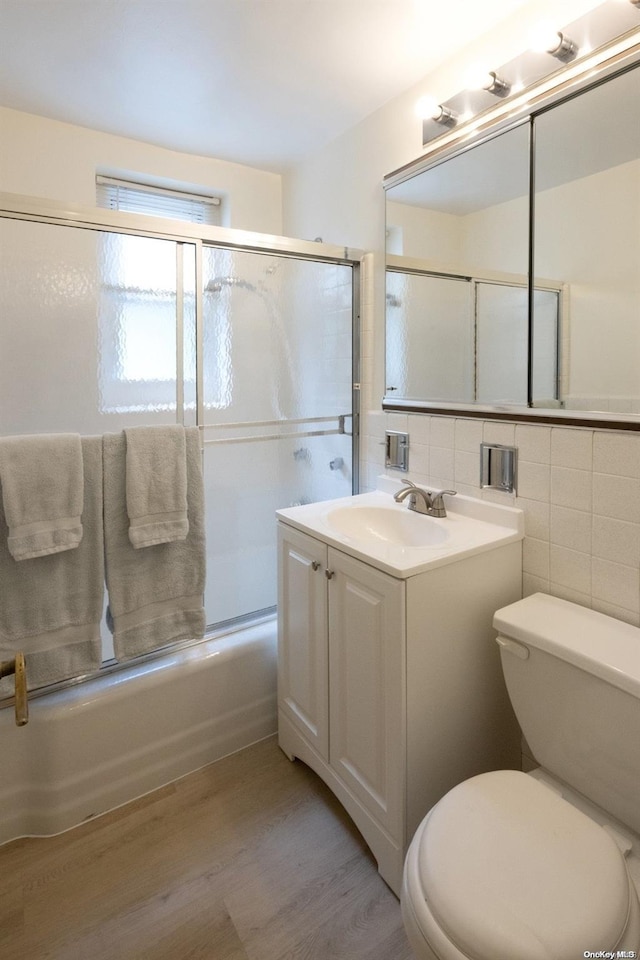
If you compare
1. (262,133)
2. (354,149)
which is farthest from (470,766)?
(262,133)

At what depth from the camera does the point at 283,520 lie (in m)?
1.70

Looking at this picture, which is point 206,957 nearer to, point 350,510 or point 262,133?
point 350,510

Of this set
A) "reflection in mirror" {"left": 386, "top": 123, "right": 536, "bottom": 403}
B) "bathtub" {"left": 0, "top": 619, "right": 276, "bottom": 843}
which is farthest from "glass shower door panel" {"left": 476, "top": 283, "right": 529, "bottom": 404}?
"bathtub" {"left": 0, "top": 619, "right": 276, "bottom": 843}

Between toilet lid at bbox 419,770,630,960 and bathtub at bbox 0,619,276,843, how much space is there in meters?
0.96

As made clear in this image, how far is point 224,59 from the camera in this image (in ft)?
5.68

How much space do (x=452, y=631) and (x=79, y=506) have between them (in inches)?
41.6

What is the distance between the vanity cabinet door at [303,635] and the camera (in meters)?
1.56

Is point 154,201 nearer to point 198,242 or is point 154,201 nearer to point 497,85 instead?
point 198,242

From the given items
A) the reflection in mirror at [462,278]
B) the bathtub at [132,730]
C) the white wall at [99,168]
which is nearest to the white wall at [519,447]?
the reflection in mirror at [462,278]

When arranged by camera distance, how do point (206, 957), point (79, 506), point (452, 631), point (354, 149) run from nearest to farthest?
point (206, 957), point (452, 631), point (79, 506), point (354, 149)

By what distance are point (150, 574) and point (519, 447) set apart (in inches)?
46.6

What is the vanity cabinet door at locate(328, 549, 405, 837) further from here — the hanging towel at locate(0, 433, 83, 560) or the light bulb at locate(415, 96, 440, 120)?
the light bulb at locate(415, 96, 440, 120)

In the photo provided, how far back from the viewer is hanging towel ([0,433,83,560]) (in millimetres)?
1401

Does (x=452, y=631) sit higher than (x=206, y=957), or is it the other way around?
(x=452, y=631)
